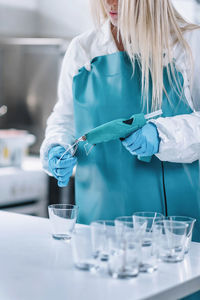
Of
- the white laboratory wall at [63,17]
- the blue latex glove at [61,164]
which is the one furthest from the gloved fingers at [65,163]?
the white laboratory wall at [63,17]

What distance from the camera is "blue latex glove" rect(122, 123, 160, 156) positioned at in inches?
57.3

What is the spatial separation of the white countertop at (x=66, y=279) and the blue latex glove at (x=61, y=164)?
349 mm

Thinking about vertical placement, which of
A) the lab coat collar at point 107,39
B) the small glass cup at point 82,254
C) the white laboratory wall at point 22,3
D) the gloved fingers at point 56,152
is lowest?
the small glass cup at point 82,254

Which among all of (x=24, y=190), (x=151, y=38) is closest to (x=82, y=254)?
(x=151, y=38)

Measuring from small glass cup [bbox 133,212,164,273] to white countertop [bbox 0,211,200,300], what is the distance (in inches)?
0.8

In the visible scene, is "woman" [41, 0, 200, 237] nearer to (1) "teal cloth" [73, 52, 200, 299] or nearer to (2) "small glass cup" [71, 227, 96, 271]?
(1) "teal cloth" [73, 52, 200, 299]

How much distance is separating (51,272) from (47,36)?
102 inches

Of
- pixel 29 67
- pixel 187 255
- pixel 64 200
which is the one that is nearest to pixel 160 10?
pixel 187 255

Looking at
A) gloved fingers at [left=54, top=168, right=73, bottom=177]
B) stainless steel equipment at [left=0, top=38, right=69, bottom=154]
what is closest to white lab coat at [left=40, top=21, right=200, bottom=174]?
gloved fingers at [left=54, top=168, right=73, bottom=177]

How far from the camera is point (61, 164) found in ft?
5.34

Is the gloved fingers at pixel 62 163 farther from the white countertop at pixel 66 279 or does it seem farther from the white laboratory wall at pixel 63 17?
the white laboratory wall at pixel 63 17

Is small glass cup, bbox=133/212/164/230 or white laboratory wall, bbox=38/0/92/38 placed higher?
white laboratory wall, bbox=38/0/92/38

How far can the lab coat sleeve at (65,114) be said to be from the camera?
1.75m

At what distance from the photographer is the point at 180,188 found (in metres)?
1.62
